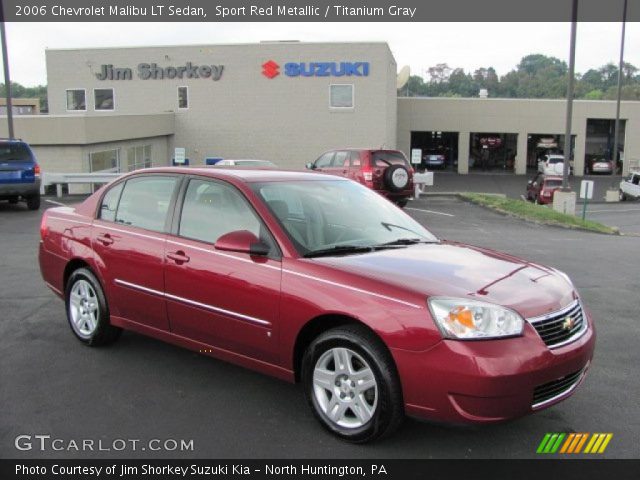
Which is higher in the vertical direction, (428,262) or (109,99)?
(109,99)

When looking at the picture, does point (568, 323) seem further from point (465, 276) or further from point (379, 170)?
point (379, 170)

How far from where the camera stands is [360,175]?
699 inches

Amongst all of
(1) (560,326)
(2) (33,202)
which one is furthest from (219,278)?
(2) (33,202)

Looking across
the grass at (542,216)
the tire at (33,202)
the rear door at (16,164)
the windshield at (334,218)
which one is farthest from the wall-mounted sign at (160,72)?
the windshield at (334,218)

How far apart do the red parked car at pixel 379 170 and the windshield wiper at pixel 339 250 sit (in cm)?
1219

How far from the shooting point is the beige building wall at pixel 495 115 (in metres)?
51.2

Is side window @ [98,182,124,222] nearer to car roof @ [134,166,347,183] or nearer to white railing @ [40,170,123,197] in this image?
car roof @ [134,166,347,183]

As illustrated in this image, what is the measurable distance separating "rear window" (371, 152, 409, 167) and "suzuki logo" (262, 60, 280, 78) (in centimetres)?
1761

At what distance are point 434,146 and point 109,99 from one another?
92.2ft

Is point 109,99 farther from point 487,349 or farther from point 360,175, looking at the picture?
point 487,349

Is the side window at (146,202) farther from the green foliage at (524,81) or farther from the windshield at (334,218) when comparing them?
the green foliage at (524,81)

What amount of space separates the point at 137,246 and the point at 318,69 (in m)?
30.3

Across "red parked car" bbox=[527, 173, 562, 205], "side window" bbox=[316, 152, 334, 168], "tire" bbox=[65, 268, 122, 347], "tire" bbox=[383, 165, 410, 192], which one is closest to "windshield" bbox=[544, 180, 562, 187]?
"red parked car" bbox=[527, 173, 562, 205]
